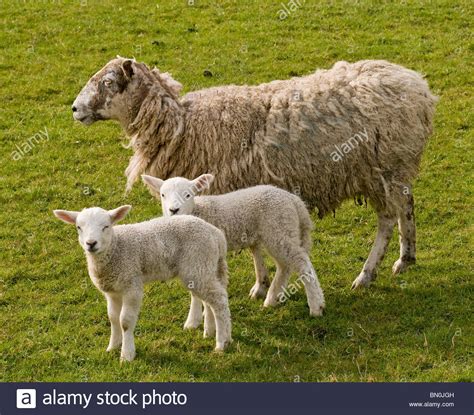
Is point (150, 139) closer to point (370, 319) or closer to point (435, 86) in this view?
point (370, 319)

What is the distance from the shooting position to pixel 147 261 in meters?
8.80

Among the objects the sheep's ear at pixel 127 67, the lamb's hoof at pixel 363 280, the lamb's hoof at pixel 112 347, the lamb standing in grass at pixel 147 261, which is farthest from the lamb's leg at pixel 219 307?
the sheep's ear at pixel 127 67

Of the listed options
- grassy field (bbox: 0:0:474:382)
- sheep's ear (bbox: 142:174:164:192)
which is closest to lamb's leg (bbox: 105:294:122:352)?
grassy field (bbox: 0:0:474:382)

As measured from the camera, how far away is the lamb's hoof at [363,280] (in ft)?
34.9

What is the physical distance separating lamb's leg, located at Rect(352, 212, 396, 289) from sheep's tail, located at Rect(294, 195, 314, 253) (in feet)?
3.39

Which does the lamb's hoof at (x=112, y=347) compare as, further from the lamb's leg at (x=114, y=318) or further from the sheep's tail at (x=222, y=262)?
the sheep's tail at (x=222, y=262)

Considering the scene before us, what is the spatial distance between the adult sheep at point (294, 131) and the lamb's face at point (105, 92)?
10mm

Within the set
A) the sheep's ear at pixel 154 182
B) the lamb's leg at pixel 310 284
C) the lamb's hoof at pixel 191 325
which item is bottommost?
the lamb's hoof at pixel 191 325

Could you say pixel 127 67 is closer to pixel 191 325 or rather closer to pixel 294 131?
pixel 294 131

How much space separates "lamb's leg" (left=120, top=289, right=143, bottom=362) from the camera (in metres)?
8.73

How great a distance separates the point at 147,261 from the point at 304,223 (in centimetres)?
181

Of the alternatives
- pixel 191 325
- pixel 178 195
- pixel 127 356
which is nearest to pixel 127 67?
pixel 178 195

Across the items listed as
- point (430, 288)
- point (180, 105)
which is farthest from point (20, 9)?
point (430, 288)
